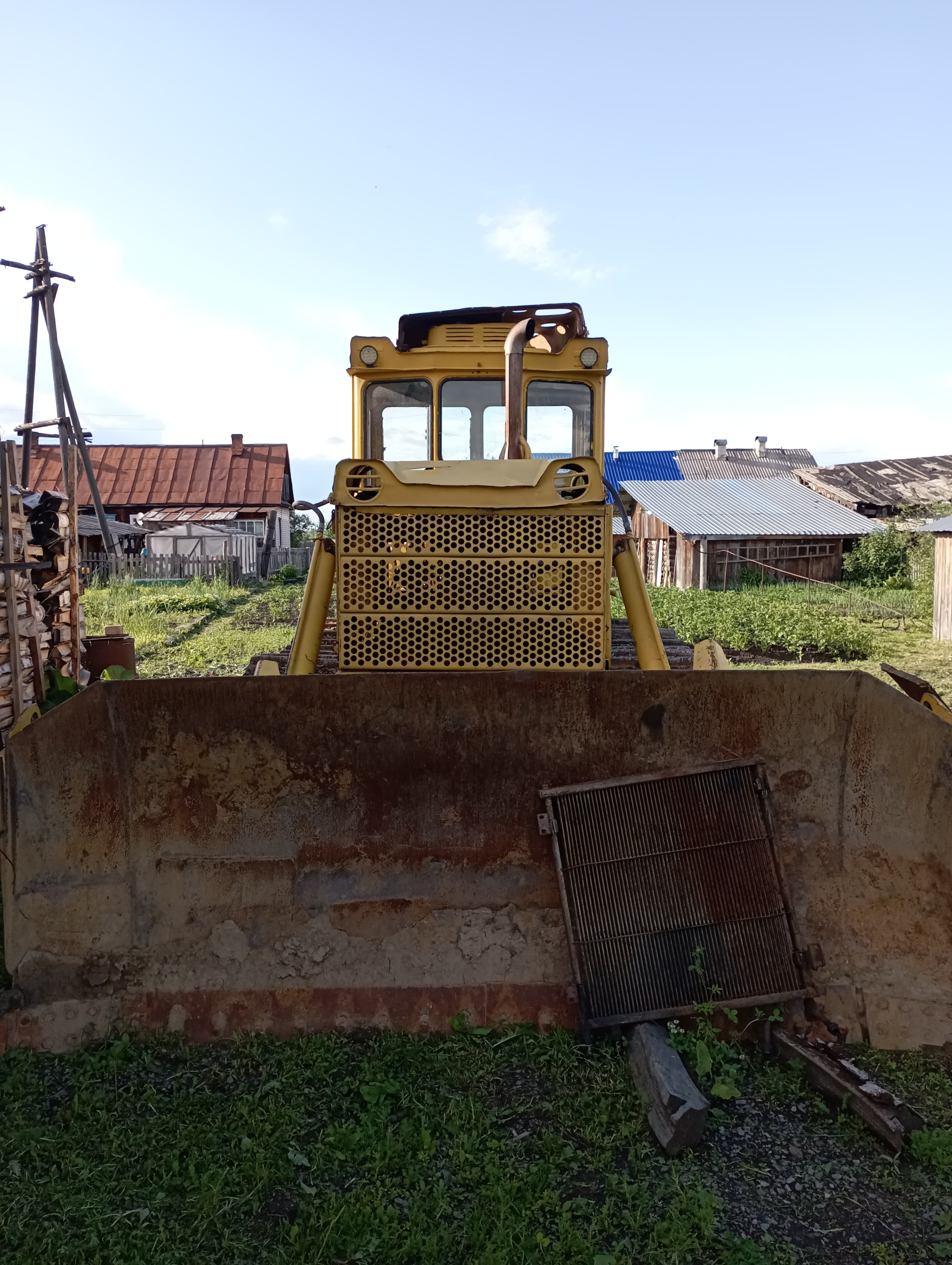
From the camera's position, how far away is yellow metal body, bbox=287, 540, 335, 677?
178 inches

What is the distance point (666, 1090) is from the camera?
2826 mm

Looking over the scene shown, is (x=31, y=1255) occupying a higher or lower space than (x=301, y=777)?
lower

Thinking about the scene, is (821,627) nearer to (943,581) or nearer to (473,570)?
(943,581)

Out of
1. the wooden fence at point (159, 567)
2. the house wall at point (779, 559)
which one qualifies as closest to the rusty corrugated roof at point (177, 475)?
the wooden fence at point (159, 567)

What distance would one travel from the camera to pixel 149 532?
31.3 m

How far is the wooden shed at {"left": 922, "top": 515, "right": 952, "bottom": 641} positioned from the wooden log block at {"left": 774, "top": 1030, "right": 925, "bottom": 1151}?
50.8 ft

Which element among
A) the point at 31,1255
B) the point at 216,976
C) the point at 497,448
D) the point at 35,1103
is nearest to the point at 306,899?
the point at 216,976

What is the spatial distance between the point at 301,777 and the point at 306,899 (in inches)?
18.8

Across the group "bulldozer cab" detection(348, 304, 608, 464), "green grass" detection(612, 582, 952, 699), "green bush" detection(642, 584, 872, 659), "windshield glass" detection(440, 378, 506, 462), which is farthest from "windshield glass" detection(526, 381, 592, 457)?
"green bush" detection(642, 584, 872, 659)

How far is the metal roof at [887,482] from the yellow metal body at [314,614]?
99.1 ft

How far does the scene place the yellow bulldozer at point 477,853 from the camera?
3346 millimetres

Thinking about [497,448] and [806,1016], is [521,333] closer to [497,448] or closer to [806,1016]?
[497,448]

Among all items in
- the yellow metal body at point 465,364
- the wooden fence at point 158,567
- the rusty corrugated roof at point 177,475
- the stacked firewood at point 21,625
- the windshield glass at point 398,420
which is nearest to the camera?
the yellow metal body at point 465,364

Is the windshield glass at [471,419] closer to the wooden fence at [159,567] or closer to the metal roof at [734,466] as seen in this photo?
the wooden fence at [159,567]
